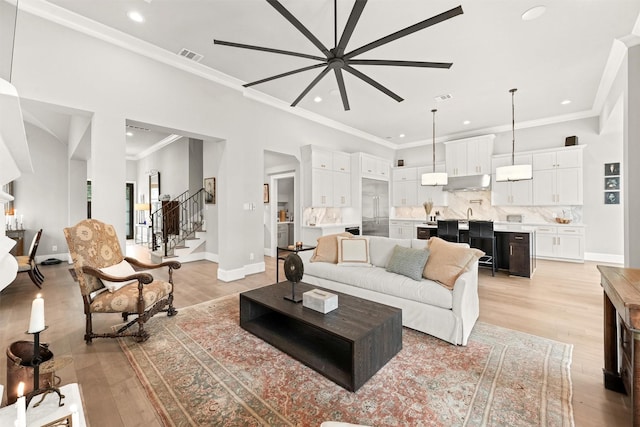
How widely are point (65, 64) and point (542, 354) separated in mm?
5664

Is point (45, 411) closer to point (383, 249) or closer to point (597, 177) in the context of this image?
point (383, 249)

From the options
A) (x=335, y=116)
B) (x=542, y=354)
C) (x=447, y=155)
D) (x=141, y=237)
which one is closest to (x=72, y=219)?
(x=141, y=237)

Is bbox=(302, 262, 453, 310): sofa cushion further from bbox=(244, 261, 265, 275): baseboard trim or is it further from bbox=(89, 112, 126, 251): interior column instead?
bbox=(89, 112, 126, 251): interior column

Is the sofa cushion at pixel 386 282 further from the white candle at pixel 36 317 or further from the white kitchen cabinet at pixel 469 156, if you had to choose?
the white kitchen cabinet at pixel 469 156

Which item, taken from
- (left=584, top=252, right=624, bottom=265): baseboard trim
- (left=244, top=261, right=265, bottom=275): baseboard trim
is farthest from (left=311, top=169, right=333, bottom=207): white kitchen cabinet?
(left=584, top=252, right=624, bottom=265): baseboard trim

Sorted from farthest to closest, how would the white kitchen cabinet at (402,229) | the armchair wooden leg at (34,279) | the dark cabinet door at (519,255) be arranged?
the white kitchen cabinet at (402,229), the dark cabinet door at (519,255), the armchair wooden leg at (34,279)

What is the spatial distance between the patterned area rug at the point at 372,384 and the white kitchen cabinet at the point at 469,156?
17.9 ft

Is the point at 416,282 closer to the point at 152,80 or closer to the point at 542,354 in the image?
A: the point at 542,354

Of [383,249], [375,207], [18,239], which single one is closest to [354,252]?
[383,249]

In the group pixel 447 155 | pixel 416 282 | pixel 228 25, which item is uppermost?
pixel 228 25

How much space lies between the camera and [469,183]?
692 centimetres

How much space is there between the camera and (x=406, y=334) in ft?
8.92

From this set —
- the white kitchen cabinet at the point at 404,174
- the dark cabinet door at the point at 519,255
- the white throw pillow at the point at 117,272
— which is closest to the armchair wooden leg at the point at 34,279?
the white throw pillow at the point at 117,272

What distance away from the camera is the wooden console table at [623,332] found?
4.14 feet
